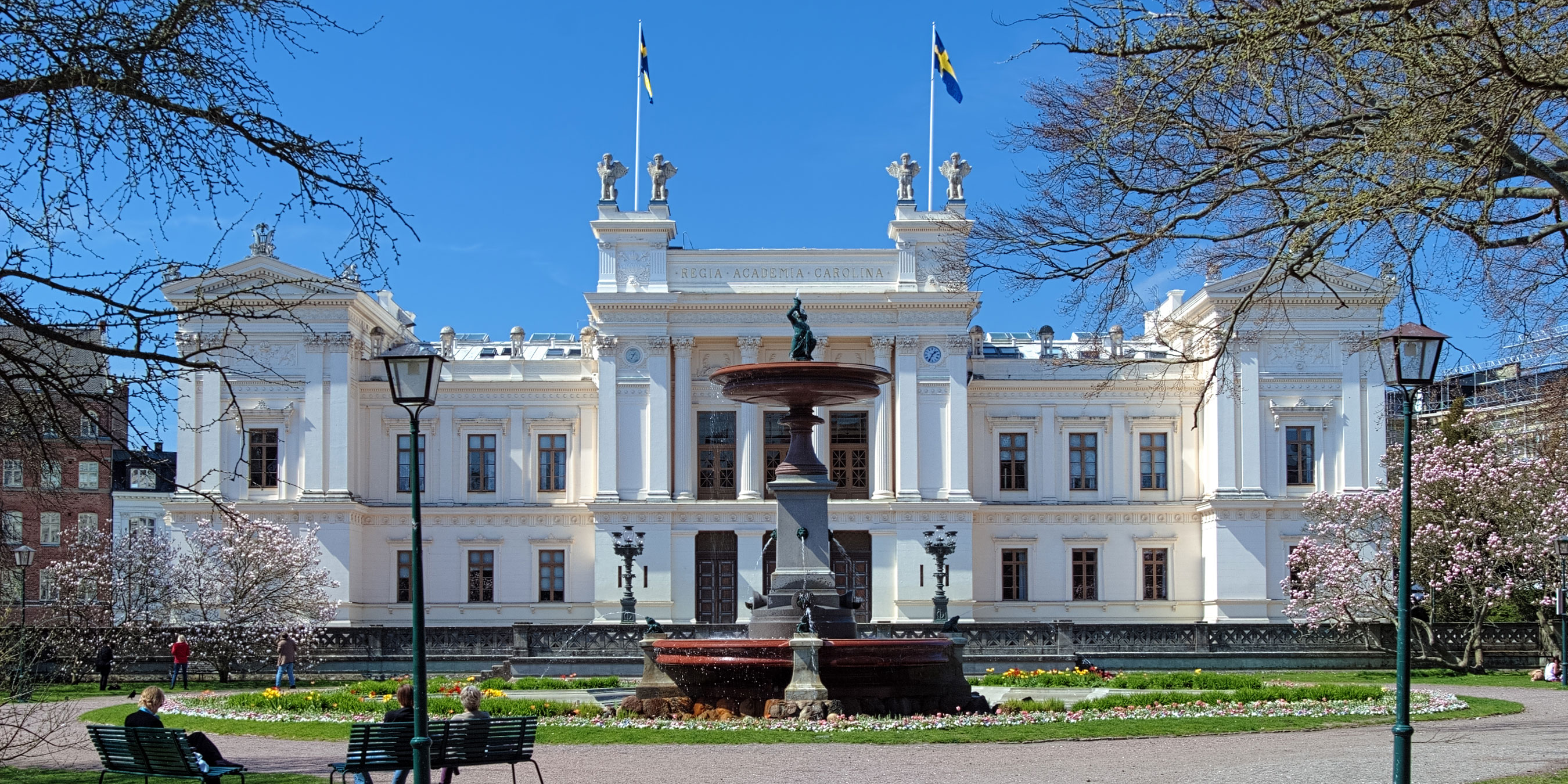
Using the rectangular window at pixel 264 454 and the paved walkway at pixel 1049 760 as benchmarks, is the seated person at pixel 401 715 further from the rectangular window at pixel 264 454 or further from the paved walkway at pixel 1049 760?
the rectangular window at pixel 264 454

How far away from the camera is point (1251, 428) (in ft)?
158

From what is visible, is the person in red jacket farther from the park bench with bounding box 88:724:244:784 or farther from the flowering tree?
the park bench with bounding box 88:724:244:784

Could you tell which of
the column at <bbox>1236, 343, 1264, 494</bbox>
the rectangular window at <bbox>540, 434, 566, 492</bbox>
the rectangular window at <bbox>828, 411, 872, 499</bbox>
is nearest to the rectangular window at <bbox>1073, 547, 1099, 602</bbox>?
the column at <bbox>1236, 343, 1264, 494</bbox>

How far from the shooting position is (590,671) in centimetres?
3534

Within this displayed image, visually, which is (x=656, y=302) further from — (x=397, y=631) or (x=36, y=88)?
(x=36, y=88)

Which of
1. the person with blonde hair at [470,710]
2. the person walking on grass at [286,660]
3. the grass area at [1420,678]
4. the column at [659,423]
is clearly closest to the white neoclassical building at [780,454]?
the column at [659,423]

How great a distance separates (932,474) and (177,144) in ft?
129

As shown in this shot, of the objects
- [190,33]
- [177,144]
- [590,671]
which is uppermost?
[190,33]

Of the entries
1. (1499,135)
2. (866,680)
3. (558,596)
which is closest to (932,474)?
(558,596)

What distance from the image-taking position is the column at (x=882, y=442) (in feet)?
159

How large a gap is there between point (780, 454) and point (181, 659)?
2097 cm

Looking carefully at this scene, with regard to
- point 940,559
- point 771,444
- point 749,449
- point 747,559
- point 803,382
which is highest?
point 803,382

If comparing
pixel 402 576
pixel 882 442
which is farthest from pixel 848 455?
pixel 402 576

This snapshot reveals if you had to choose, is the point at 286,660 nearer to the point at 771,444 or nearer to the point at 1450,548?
the point at 771,444
